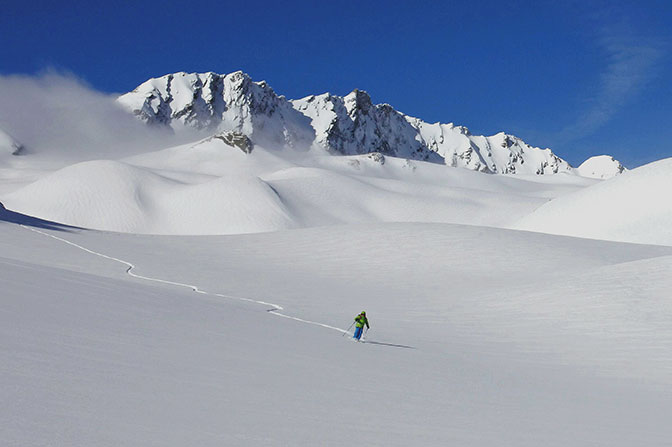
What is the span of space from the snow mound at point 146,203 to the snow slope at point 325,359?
222 ft

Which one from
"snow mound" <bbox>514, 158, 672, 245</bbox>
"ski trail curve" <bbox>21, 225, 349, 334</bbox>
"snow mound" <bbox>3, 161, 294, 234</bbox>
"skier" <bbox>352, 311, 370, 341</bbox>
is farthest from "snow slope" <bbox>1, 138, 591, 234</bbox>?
"skier" <bbox>352, 311, 370, 341</bbox>

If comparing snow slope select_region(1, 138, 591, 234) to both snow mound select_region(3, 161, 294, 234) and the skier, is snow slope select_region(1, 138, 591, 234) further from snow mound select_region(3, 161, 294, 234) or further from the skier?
the skier

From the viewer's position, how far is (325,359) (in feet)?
32.4

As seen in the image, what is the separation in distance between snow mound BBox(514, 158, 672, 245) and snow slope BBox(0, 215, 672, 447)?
4171 centimetres

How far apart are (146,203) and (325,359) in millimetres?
98885

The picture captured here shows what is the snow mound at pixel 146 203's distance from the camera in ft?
310

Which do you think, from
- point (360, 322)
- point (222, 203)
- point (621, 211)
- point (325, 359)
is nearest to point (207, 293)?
point (360, 322)

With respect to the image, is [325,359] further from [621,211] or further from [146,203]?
[146,203]

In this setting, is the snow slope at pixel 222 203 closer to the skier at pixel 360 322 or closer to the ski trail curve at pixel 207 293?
the ski trail curve at pixel 207 293

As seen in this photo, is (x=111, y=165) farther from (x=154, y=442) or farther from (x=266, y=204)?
→ (x=154, y=442)

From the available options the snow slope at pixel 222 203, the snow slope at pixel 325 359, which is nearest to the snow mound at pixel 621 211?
the snow slope at pixel 222 203

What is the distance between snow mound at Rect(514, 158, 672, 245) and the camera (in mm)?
62844

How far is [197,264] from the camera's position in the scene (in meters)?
31.2

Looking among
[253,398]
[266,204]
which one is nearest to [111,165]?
[266,204]
